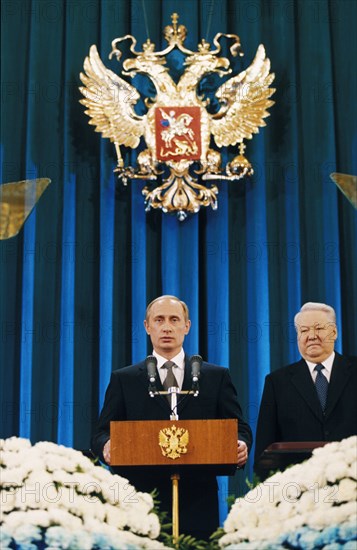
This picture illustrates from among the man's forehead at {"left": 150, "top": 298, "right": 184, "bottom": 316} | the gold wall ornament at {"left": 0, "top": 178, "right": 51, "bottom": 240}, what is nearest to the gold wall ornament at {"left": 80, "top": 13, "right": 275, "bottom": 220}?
the gold wall ornament at {"left": 0, "top": 178, "right": 51, "bottom": 240}

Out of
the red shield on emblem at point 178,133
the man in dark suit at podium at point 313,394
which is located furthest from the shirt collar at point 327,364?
the red shield on emblem at point 178,133

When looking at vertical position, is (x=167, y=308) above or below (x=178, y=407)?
above

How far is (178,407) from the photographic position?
4.40 meters

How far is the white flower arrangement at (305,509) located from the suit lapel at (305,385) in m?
2.01

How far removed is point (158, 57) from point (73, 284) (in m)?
1.49

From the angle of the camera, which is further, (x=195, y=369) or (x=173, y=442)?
(x=195, y=369)

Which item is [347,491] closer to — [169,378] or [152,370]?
[152,370]

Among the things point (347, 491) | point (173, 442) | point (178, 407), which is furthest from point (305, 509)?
point (178, 407)

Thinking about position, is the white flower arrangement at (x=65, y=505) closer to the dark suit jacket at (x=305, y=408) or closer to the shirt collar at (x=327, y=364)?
the dark suit jacket at (x=305, y=408)

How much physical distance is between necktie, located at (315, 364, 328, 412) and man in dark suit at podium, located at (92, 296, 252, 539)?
1.22ft

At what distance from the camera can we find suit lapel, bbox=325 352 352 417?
4590mm

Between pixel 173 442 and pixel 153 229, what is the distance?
3150 millimetres

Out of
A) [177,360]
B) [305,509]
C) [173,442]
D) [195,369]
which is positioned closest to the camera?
[305,509]

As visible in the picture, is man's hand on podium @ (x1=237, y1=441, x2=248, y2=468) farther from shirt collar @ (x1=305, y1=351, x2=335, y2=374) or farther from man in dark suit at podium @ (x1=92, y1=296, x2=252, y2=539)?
shirt collar @ (x1=305, y1=351, x2=335, y2=374)
